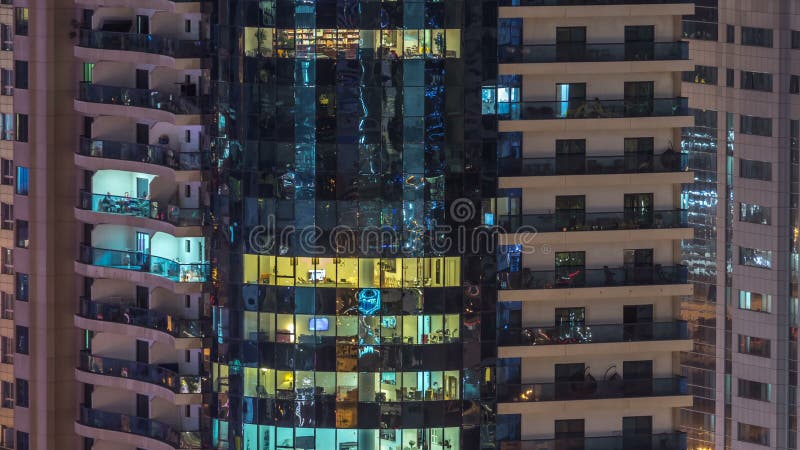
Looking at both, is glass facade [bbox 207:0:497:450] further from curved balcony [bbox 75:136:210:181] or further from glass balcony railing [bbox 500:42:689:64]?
curved balcony [bbox 75:136:210:181]

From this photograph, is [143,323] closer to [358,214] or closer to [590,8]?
[358,214]

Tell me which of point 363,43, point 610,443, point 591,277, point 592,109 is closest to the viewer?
point 363,43

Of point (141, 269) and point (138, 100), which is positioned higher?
point (138, 100)

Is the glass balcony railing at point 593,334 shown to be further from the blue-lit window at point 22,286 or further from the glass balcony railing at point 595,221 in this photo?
the blue-lit window at point 22,286

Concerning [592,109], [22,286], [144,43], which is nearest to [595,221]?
[592,109]

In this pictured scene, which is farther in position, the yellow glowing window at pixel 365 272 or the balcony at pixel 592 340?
the balcony at pixel 592 340

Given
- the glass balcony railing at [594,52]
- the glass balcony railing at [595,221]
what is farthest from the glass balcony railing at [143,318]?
the glass balcony railing at [594,52]
